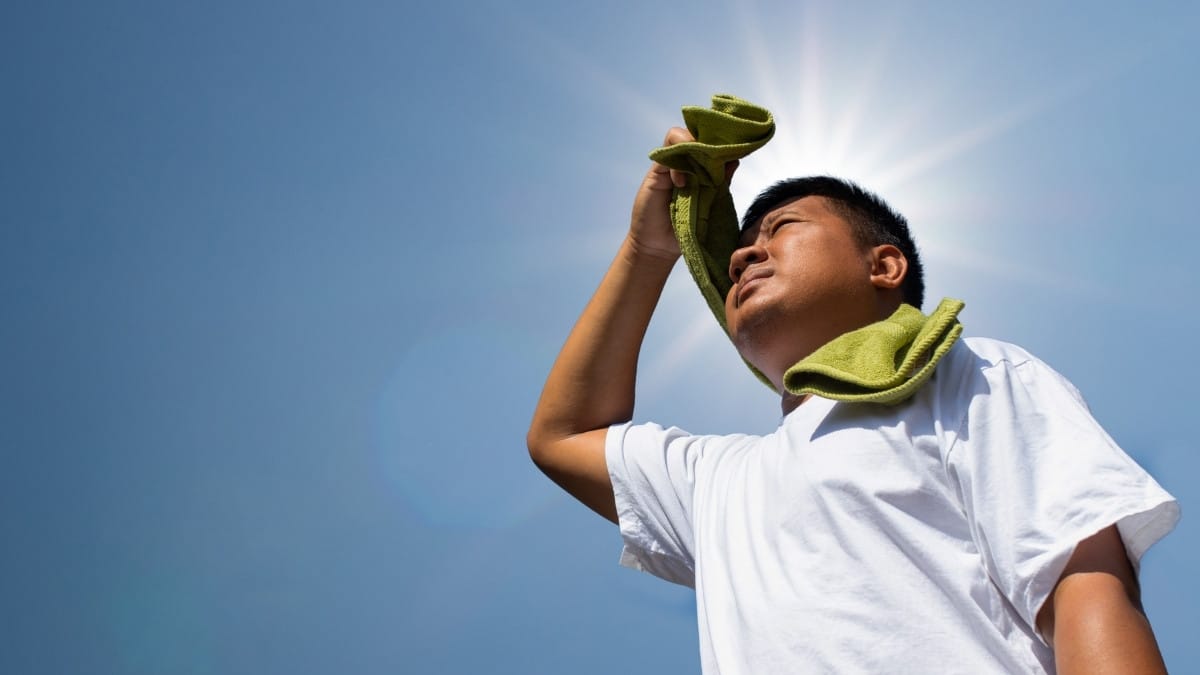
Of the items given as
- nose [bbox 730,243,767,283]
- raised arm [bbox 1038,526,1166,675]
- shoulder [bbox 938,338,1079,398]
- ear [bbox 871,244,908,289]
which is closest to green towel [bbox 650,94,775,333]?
nose [bbox 730,243,767,283]

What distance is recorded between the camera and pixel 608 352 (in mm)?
2770

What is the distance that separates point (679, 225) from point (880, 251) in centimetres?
52

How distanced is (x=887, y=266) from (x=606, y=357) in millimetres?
798

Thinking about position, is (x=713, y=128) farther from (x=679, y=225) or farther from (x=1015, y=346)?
(x=1015, y=346)

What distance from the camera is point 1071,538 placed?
151cm

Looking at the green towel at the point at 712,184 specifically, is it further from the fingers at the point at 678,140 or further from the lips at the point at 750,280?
the lips at the point at 750,280

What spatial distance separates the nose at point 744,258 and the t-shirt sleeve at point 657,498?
0.44 metres

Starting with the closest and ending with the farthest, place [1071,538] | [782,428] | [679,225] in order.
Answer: [1071,538]
[782,428]
[679,225]

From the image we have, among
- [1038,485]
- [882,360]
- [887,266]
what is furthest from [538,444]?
[1038,485]

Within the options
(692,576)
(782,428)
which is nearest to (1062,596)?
(782,428)

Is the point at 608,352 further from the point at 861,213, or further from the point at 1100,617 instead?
the point at 1100,617

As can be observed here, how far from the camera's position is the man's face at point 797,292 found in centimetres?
222

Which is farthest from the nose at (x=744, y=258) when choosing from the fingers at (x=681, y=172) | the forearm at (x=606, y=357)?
the forearm at (x=606, y=357)

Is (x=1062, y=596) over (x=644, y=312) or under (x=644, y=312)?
under
